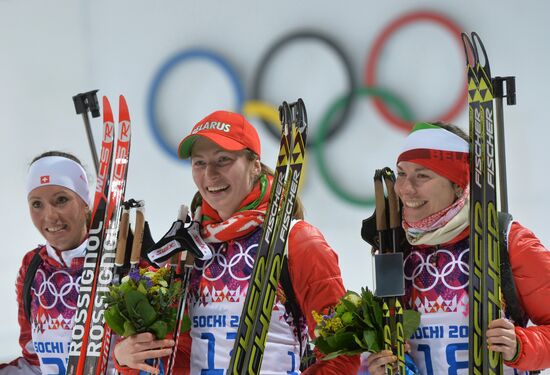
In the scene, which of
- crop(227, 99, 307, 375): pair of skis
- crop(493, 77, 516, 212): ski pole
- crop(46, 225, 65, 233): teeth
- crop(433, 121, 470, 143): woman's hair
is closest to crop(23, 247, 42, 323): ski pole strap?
crop(46, 225, 65, 233): teeth

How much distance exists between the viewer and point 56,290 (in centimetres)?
329

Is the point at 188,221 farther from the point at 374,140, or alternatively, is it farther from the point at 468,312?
the point at 374,140

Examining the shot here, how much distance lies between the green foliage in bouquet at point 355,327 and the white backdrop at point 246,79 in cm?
234

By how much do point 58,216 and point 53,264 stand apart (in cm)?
19

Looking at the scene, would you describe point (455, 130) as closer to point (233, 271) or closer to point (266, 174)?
point (266, 174)

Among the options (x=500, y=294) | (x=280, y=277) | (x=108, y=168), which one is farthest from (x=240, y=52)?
(x=500, y=294)

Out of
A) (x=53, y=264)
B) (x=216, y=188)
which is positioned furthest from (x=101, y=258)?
(x=216, y=188)

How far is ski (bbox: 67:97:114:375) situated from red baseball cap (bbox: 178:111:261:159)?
2.20ft

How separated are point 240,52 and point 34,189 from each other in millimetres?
2557

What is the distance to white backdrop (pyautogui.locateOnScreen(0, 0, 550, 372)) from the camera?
15.6ft

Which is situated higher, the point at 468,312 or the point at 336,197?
the point at 336,197

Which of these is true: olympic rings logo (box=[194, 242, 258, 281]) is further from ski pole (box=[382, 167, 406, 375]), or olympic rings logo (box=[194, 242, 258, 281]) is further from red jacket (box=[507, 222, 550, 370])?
red jacket (box=[507, 222, 550, 370])

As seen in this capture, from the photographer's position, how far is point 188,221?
9.80ft

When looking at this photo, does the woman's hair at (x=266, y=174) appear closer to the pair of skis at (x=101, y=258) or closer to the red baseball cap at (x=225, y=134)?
the red baseball cap at (x=225, y=134)
